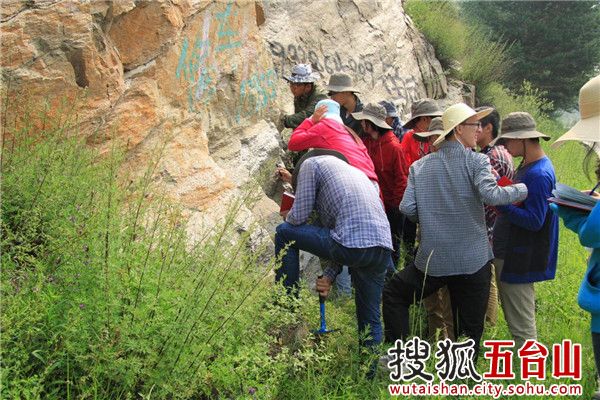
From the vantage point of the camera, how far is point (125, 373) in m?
2.78

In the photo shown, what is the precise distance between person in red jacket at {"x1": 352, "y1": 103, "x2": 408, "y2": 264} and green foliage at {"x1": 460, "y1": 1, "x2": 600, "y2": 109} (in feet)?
48.8

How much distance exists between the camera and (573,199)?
2922 mm

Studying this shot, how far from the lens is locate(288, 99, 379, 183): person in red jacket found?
4.55 m

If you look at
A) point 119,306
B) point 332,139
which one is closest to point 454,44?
point 332,139

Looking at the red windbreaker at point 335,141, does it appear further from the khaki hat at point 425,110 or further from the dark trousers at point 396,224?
the khaki hat at point 425,110

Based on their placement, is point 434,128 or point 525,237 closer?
point 525,237

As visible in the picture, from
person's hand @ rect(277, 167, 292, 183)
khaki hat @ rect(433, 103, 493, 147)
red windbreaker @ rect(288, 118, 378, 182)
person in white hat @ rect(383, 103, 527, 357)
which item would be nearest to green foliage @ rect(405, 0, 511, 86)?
person's hand @ rect(277, 167, 292, 183)

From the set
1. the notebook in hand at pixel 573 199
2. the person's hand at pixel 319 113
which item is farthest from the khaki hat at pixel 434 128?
the notebook in hand at pixel 573 199

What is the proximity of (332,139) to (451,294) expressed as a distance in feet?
4.55

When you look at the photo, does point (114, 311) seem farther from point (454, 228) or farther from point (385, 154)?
point (385, 154)

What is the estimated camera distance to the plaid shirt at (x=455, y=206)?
389 centimetres

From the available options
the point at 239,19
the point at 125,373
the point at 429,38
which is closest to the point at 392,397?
the point at 125,373

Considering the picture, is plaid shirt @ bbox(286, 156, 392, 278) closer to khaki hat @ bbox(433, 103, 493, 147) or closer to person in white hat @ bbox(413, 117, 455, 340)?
khaki hat @ bbox(433, 103, 493, 147)

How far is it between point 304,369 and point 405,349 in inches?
25.6
